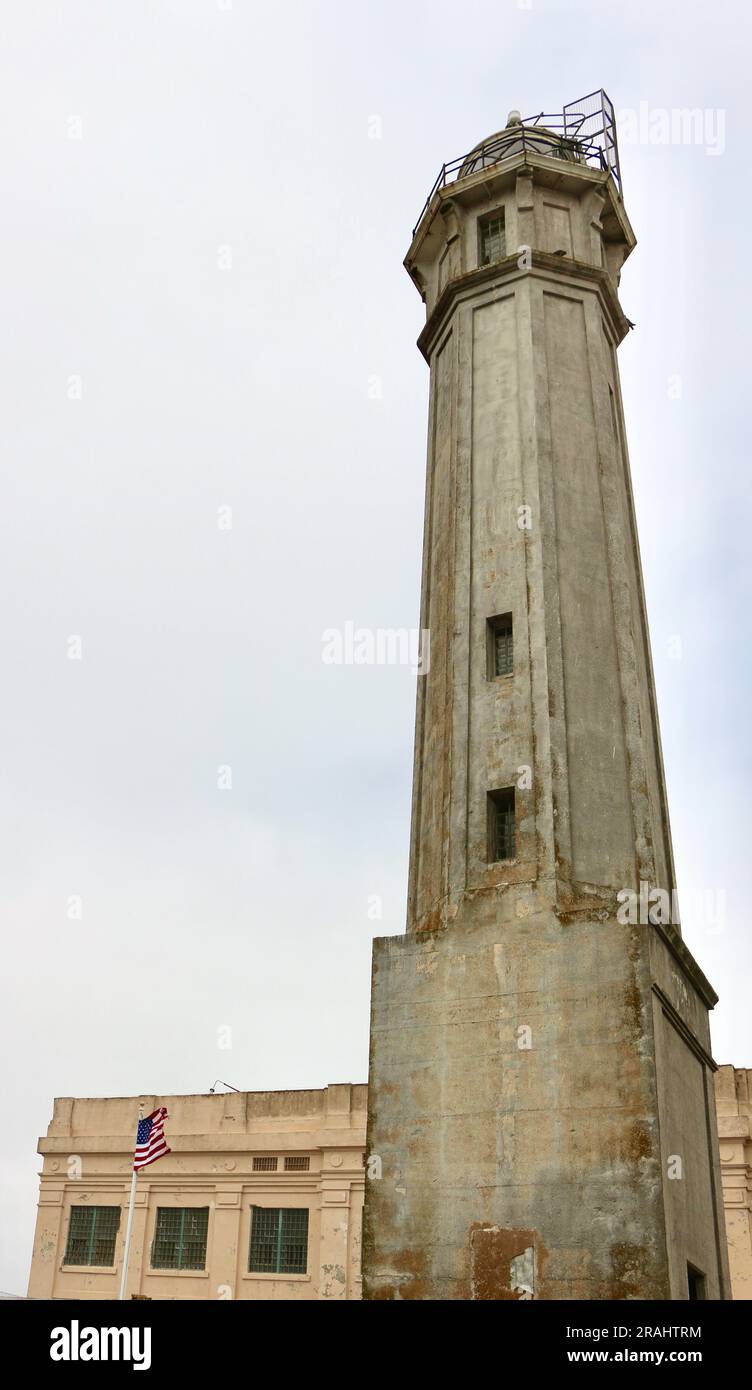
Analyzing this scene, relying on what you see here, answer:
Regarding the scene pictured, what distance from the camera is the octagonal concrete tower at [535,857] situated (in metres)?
16.6

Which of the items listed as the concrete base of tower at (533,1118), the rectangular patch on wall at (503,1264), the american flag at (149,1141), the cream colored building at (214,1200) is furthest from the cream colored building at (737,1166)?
the rectangular patch on wall at (503,1264)

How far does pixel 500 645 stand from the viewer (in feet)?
70.8

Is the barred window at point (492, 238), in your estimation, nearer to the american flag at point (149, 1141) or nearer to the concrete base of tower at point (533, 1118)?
the concrete base of tower at point (533, 1118)

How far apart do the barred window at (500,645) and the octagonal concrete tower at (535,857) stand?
0.18 feet

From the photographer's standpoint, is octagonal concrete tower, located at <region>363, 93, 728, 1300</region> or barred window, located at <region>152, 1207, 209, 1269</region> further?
barred window, located at <region>152, 1207, 209, 1269</region>

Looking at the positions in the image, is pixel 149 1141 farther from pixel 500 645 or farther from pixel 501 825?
pixel 500 645

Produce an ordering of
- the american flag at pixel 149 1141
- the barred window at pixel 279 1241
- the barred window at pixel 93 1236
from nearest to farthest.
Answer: the american flag at pixel 149 1141 < the barred window at pixel 279 1241 < the barred window at pixel 93 1236

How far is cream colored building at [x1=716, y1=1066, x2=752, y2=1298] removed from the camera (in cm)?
3153

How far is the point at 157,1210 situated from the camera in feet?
128

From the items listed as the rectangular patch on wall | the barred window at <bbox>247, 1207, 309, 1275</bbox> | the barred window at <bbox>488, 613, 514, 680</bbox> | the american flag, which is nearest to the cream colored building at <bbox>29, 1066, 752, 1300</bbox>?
the barred window at <bbox>247, 1207, 309, 1275</bbox>

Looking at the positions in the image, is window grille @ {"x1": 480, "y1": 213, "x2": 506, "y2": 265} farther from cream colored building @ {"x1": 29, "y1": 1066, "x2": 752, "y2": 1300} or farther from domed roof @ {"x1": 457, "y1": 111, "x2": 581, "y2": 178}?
cream colored building @ {"x1": 29, "y1": 1066, "x2": 752, "y2": 1300}

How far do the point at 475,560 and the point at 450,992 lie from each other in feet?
26.0

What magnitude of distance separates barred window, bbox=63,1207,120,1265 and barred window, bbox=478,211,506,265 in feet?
102

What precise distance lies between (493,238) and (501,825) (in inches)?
532
